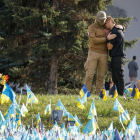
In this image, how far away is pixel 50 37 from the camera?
410 inches

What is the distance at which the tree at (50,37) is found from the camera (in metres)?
9.59

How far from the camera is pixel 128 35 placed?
628 inches

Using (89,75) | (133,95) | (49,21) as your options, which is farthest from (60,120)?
(49,21)

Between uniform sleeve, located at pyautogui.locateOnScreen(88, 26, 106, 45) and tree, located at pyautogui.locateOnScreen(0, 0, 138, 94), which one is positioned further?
tree, located at pyautogui.locateOnScreen(0, 0, 138, 94)

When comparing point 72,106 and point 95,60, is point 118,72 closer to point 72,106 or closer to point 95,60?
point 95,60

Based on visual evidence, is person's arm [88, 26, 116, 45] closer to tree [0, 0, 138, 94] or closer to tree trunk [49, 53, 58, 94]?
tree [0, 0, 138, 94]

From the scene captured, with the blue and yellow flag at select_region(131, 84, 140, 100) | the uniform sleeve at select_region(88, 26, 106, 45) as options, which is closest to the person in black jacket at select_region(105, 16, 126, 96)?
the uniform sleeve at select_region(88, 26, 106, 45)

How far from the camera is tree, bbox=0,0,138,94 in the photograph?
9586 millimetres

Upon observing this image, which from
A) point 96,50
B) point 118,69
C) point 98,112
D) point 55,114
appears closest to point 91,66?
point 96,50

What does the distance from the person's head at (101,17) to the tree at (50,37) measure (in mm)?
3575

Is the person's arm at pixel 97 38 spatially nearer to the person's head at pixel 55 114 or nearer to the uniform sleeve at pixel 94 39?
the uniform sleeve at pixel 94 39

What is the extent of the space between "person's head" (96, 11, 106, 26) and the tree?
358 cm

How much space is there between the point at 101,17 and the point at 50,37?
5.05 m

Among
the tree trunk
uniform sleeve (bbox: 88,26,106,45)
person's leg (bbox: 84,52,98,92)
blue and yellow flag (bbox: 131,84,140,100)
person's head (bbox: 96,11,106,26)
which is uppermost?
person's head (bbox: 96,11,106,26)
